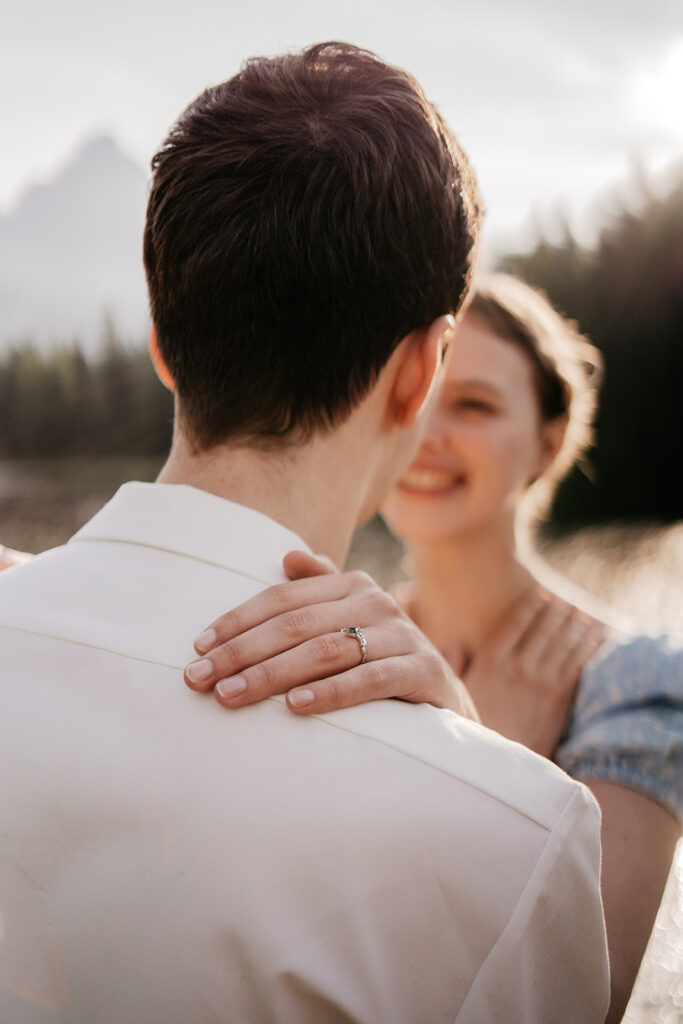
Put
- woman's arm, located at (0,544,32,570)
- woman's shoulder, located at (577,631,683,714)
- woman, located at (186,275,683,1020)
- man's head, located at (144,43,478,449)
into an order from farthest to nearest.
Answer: woman's shoulder, located at (577,631,683,714)
woman's arm, located at (0,544,32,570)
man's head, located at (144,43,478,449)
woman, located at (186,275,683,1020)

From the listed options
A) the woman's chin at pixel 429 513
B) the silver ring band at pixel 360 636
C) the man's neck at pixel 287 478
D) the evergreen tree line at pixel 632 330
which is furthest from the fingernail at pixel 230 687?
the evergreen tree line at pixel 632 330

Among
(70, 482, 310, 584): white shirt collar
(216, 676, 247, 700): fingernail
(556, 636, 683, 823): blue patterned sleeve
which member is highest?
(70, 482, 310, 584): white shirt collar

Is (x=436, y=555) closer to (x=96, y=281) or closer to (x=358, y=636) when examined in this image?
(x=358, y=636)

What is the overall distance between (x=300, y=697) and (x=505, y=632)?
1.76 metres

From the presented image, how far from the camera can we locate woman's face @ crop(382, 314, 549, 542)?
2902 millimetres

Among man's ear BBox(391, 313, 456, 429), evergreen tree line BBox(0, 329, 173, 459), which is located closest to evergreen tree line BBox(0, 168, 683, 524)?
evergreen tree line BBox(0, 329, 173, 459)

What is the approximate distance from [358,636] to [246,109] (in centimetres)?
76

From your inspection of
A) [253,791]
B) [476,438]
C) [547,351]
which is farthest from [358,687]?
[547,351]

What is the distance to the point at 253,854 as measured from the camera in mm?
973

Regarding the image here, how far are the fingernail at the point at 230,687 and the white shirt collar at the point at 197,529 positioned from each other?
21 cm

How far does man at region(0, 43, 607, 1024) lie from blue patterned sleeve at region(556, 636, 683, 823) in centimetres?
79

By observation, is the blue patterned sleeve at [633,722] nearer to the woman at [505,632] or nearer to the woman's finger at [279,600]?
the woman at [505,632]

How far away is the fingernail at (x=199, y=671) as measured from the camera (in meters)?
1.01

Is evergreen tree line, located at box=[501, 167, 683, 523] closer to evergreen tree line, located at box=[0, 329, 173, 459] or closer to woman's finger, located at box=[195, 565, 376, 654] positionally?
evergreen tree line, located at box=[0, 329, 173, 459]
